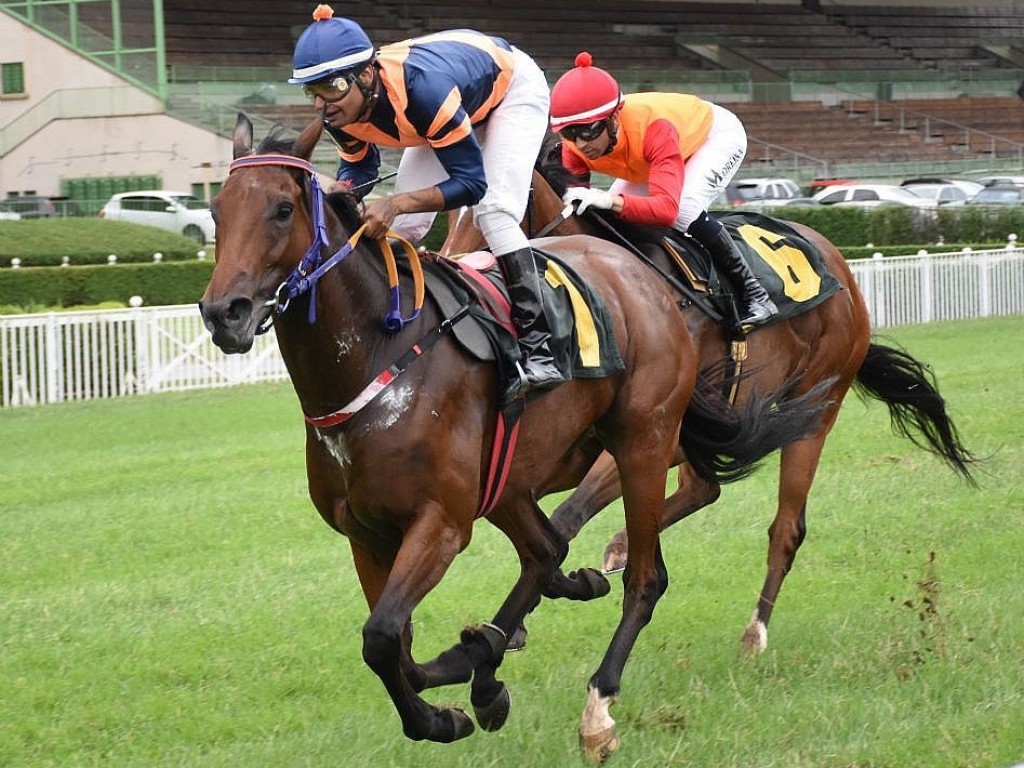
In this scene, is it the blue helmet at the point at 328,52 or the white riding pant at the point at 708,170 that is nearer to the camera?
the blue helmet at the point at 328,52

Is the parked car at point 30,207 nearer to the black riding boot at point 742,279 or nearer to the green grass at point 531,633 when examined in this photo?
the green grass at point 531,633

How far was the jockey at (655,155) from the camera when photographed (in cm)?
588

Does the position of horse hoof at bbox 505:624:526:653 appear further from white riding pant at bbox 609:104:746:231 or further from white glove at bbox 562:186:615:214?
white riding pant at bbox 609:104:746:231

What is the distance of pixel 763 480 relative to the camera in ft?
31.6

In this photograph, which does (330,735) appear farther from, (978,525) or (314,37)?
(978,525)

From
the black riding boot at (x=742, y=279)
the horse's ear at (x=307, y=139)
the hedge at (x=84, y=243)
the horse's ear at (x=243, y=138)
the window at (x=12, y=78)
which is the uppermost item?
the horse's ear at (x=307, y=139)

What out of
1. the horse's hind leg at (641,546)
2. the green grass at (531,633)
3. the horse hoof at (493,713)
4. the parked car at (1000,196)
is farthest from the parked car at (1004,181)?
the horse hoof at (493,713)

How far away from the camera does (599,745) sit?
15.4 feet

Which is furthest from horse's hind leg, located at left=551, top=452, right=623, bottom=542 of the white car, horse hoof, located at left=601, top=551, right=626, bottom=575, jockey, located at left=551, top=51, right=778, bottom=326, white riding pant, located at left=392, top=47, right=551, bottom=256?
the white car

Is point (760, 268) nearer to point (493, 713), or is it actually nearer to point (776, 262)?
point (776, 262)

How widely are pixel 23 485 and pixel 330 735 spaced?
6018mm

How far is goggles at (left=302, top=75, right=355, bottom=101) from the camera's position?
4.31 m

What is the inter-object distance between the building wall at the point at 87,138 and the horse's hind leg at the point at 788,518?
84.2 ft

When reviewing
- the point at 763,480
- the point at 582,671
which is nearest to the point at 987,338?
the point at 763,480
